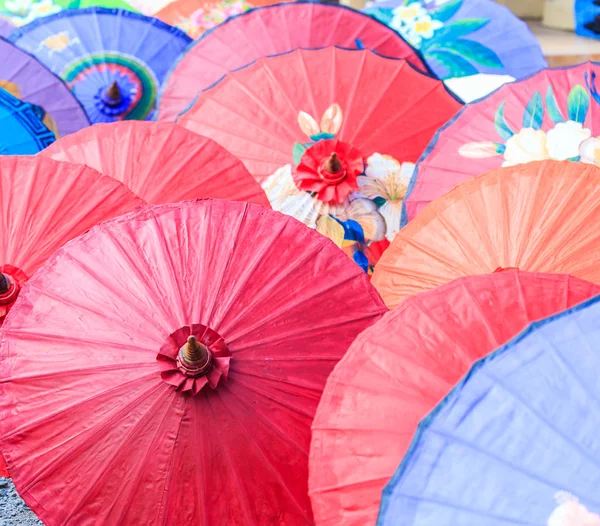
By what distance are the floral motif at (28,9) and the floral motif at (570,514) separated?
459cm

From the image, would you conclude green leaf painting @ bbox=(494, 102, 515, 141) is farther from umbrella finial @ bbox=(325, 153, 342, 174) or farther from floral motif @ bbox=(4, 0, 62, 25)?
floral motif @ bbox=(4, 0, 62, 25)

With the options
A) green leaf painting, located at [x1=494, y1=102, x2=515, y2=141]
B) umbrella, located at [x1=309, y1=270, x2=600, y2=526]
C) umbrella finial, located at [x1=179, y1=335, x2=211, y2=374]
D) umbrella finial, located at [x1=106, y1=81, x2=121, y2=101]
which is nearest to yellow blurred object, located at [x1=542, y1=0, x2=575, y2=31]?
green leaf painting, located at [x1=494, y1=102, x2=515, y2=141]

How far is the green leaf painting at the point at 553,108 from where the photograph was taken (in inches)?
123

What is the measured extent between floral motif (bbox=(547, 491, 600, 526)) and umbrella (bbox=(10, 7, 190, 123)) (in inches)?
142

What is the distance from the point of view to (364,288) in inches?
→ 90.6

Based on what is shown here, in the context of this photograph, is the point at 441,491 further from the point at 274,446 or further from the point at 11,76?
the point at 11,76

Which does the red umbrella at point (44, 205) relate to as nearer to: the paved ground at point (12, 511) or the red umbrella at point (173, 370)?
the red umbrella at point (173, 370)

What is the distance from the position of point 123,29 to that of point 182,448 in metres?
3.31

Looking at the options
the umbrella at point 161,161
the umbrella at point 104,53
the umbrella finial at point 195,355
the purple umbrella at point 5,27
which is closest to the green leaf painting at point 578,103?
the umbrella at point 161,161

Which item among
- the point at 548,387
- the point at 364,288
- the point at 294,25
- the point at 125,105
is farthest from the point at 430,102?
the point at 548,387

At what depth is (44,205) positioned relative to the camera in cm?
262

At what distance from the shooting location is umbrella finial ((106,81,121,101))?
4336 millimetres

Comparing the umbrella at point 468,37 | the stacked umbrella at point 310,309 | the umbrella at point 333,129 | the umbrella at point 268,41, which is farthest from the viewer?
the umbrella at point 468,37

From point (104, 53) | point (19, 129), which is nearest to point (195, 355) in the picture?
point (19, 129)
